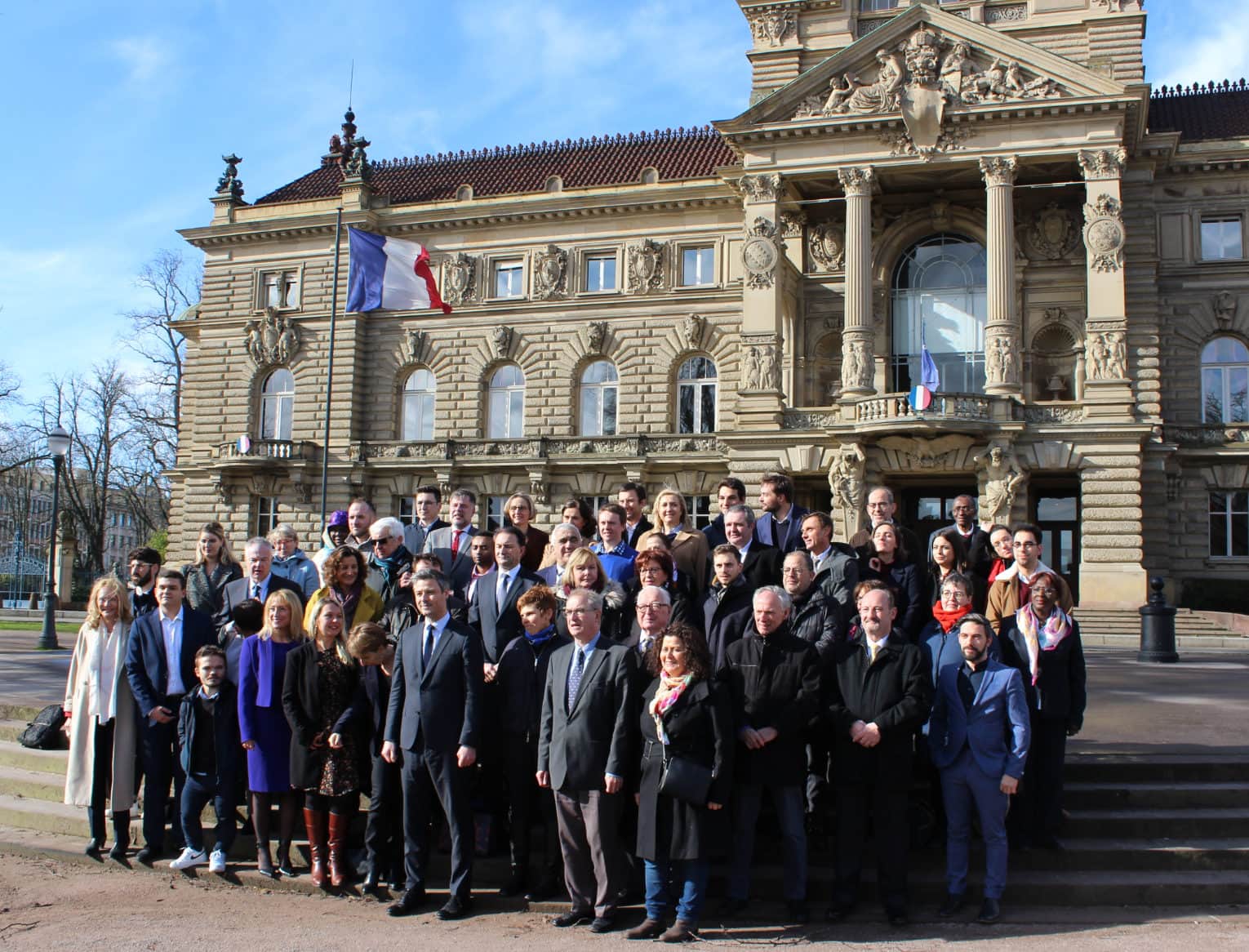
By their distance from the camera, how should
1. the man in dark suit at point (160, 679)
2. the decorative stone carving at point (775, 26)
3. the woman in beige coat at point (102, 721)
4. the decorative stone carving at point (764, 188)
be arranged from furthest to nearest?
Result: the decorative stone carving at point (775, 26) → the decorative stone carving at point (764, 188) → the woman in beige coat at point (102, 721) → the man in dark suit at point (160, 679)

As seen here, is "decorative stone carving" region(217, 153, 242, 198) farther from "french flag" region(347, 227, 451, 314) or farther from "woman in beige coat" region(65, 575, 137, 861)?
"woman in beige coat" region(65, 575, 137, 861)

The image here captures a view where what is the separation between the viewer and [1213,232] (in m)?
35.1

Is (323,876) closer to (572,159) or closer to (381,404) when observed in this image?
(381,404)

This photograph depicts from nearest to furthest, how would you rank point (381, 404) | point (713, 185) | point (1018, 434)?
point (1018, 434), point (713, 185), point (381, 404)

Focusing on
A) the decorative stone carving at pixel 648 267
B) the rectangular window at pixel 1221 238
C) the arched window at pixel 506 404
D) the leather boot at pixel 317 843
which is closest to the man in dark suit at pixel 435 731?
the leather boot at pixel 317 843

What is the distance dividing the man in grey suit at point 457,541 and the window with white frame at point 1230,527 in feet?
98.9

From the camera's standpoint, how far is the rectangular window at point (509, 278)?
41.9m

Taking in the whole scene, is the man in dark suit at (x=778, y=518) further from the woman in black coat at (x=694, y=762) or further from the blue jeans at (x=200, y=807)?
the blue jeans at (x=200, y=807)

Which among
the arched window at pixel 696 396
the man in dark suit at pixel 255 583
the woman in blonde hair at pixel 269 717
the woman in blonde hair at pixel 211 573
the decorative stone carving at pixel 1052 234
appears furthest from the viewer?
the arched window at pixel 696 396

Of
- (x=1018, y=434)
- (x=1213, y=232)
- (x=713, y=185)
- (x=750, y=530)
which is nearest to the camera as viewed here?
(x=750, y=530)

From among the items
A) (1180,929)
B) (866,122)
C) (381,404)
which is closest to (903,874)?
(1180,929)

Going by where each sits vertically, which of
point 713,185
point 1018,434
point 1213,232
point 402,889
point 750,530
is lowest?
point 402,889

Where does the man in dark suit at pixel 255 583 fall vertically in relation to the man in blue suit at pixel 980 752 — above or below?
above

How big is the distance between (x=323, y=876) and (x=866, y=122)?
29.8 metres
